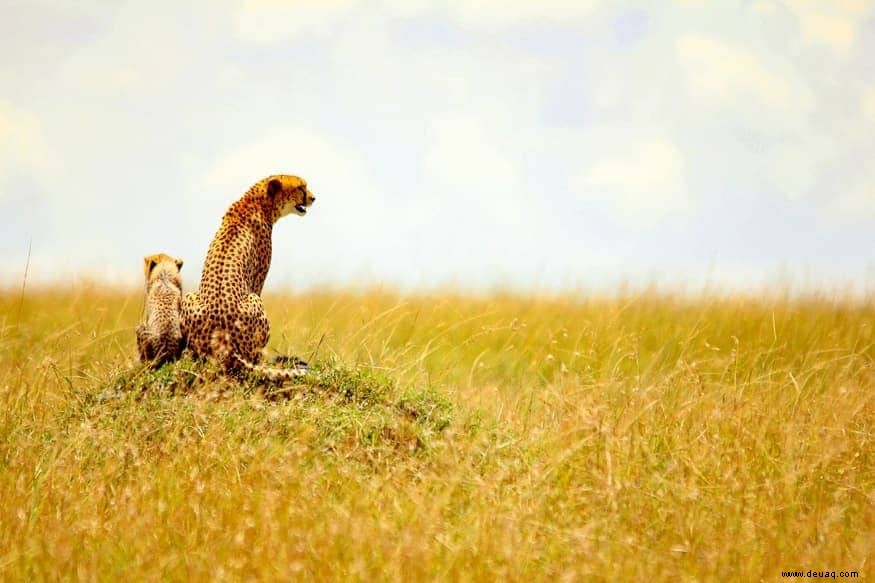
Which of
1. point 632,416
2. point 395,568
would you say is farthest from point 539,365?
point 395,568

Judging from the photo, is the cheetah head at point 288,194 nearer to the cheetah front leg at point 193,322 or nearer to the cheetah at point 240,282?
the cheetah at point 240,282

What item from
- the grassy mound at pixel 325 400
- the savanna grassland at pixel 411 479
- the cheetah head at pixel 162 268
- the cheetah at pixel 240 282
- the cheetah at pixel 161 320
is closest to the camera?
the savanna grassland at pixel 411 479

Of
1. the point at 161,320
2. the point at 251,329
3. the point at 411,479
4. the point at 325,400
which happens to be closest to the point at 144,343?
the point at 161,320

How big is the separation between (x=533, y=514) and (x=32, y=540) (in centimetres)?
188

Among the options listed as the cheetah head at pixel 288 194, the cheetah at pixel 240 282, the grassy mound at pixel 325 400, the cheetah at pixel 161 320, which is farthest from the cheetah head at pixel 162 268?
the cheetah head at pixel 288 194

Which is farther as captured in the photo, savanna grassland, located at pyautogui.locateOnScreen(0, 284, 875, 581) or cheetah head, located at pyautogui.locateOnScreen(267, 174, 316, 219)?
cheetah head, located at pyautogui.locateOnScreen(267, 174, 316, 219)

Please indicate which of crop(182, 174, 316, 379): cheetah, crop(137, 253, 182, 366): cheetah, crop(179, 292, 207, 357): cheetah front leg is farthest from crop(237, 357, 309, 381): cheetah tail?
crop(137, 253, 182, 366): cheetah

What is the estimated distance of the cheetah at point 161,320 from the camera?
17.9 feet

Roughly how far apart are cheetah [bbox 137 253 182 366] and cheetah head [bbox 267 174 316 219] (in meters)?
0.71

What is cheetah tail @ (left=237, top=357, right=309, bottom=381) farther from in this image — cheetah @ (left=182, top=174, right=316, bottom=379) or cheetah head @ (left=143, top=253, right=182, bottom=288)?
cheetah head @ (left=143, top=253, right=182, bottom=288)

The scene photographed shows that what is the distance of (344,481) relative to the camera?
456 centimetres

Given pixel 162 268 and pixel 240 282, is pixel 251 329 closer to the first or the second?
pixel 240 282

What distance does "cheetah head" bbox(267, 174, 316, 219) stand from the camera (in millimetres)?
5461

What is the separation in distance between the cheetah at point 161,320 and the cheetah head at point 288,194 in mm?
708
